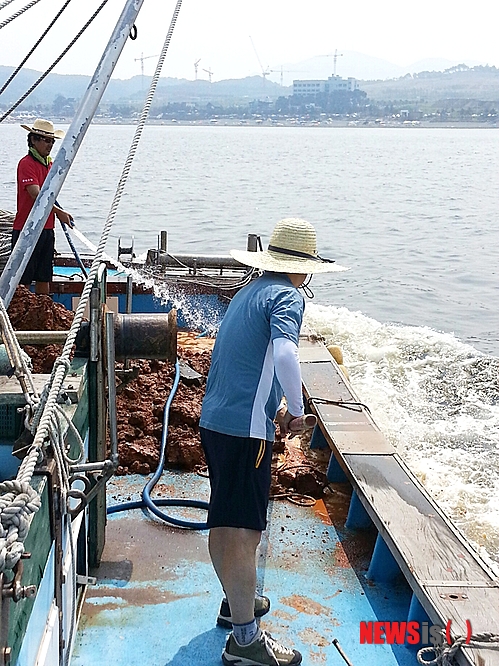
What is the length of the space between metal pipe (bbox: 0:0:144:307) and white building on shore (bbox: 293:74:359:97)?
529ft

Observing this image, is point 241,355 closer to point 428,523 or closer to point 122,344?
point 122,344

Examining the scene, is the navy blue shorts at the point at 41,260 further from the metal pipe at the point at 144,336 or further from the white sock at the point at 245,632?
the white sock at the point at 245,632

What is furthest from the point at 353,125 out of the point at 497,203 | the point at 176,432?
the point at 176,432

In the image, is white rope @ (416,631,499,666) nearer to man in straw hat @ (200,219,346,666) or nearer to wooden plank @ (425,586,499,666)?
wooden plank @ (425,586,499,666)

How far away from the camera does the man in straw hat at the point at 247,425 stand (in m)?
3.08

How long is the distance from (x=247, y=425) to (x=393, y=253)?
2235 centimetres

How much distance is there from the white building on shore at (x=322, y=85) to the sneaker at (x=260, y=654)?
6389 inches

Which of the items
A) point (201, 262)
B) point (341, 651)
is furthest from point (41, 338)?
point (201, 262)

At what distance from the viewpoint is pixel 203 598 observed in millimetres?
3752

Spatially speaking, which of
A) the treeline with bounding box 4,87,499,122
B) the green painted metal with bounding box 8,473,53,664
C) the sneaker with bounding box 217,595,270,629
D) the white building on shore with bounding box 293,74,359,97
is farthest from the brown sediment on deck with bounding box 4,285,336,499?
the white building on shore with bounding box 293,74,359,97

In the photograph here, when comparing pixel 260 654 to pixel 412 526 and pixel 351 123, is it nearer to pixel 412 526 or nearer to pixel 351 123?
pixel 412 526

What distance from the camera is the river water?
345 inches

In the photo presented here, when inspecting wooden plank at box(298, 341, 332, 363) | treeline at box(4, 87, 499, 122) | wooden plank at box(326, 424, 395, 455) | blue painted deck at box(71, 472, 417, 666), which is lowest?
blue painted deck at box(71, 472, 417, 666)

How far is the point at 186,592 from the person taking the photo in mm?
3793
